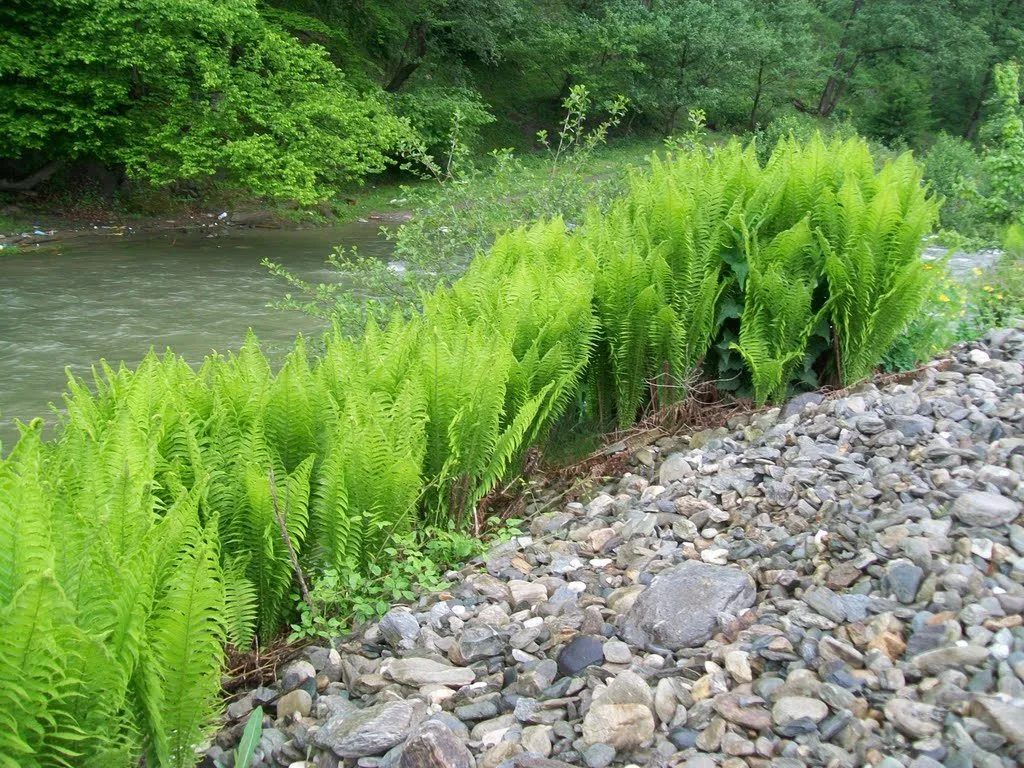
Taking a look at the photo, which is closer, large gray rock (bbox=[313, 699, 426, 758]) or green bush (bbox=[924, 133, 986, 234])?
large gray rock (bbox=[313, 699, 426, 758])

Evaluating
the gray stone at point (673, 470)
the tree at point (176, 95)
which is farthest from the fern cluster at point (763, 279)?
the tree at point (176, 95)

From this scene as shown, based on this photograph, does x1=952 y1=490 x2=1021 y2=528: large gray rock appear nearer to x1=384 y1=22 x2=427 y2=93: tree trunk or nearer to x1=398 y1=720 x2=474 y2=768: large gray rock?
x1=398 y1=720 x2=474 y2=768: large gray rock

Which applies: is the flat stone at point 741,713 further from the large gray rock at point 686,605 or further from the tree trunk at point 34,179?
the tree trunk at point 34,179

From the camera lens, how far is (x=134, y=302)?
12781 mm

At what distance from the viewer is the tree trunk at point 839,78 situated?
4034cm

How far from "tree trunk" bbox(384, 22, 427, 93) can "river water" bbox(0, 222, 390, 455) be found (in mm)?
10731

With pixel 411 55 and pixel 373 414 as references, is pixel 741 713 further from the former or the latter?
pixel 411 55

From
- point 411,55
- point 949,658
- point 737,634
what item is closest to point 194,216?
point 411,55

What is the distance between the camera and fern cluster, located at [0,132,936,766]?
2186mm

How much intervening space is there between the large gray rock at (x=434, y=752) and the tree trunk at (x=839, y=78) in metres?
42.8

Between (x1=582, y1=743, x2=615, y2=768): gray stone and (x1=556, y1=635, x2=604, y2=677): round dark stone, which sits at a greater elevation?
(x1=582, y1=743, x2=615, y2=768): gray stone

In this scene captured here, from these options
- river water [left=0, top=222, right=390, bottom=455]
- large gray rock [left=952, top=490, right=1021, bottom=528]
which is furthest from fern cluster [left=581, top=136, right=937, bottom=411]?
river water [left=0, top=222, right=390, bottom=455]

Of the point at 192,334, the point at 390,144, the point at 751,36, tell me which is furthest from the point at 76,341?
the point at 751,36

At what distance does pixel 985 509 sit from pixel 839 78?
137ft
